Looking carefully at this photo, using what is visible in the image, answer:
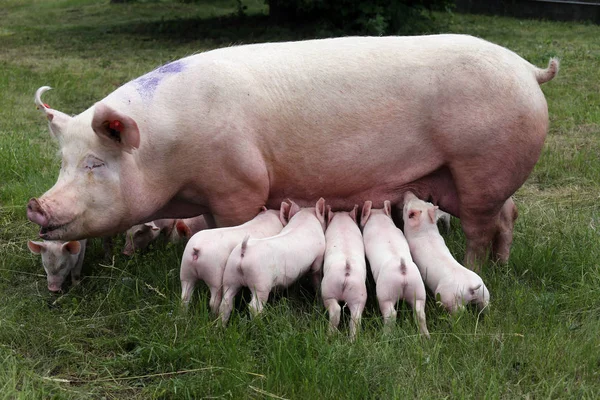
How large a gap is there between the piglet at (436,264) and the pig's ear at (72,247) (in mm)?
1813

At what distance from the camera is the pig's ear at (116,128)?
373 cm

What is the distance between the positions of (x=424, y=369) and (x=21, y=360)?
176 centimetres

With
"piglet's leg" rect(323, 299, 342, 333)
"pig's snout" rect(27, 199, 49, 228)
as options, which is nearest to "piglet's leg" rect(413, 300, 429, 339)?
"piglet's leg" rect(323, 299, 342, 333)

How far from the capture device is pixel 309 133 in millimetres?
4230

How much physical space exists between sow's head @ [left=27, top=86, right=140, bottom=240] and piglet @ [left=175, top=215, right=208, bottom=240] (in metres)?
0.89

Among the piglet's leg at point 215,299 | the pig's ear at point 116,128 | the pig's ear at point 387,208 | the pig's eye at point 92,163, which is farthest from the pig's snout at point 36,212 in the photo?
the pig's ear at point 387,208

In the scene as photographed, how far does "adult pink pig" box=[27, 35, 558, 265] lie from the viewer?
13.1ft

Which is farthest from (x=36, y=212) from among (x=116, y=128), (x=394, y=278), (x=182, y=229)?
(x=394, y=278)

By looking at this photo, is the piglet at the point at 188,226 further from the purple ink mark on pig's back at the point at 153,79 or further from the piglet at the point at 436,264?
the piglet at the point at 436,264

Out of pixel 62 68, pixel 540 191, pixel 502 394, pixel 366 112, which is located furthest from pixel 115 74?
pixel 502 394

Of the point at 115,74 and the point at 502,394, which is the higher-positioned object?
the point at 502,394

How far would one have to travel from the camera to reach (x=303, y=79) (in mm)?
4262

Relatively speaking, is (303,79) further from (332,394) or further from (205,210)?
(332,394)

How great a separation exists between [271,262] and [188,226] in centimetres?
139
